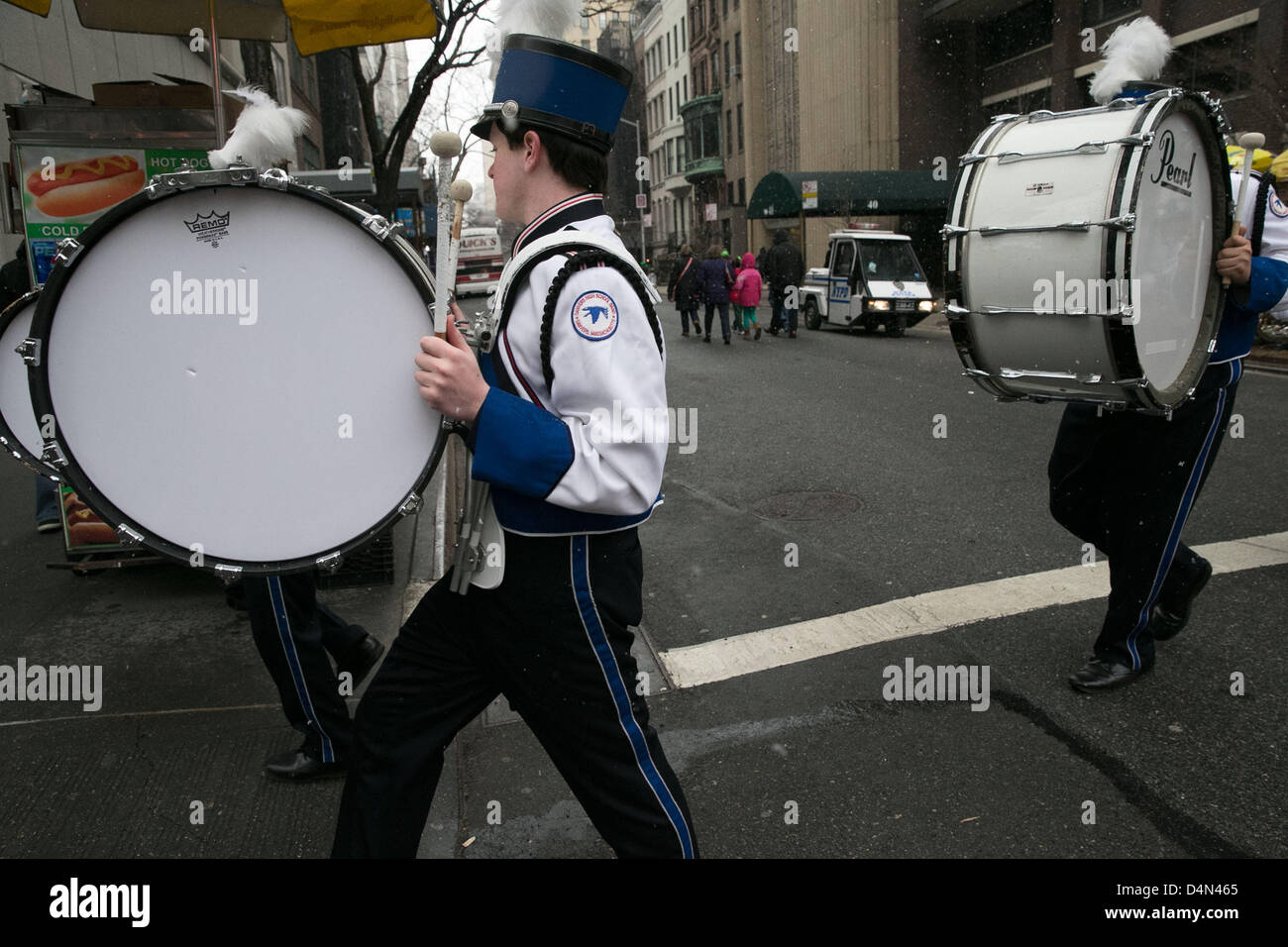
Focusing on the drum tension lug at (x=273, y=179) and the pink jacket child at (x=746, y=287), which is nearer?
the drum tension lug at (x=273, y=179)

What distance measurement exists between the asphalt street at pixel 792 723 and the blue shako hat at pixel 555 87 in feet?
3.03

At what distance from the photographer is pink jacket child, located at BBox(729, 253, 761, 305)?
1886cm

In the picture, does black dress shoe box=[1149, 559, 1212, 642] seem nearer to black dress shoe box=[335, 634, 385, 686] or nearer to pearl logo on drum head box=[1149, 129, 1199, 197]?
pearl logo on drum head box=[1149, 129, 1199, 197]

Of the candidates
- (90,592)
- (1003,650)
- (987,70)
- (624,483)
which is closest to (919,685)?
(1003,650)

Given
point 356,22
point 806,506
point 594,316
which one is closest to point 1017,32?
point 806,506

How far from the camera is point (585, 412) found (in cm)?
187

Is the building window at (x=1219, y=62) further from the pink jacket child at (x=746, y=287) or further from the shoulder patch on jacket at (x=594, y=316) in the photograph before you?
the shoulder patch on jacket at (x=594, y=316)

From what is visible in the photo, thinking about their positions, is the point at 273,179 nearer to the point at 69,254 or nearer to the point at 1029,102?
the point at 69,254

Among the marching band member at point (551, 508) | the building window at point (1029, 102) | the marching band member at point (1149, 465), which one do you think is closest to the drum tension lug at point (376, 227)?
the marching band member at point (551, 508)

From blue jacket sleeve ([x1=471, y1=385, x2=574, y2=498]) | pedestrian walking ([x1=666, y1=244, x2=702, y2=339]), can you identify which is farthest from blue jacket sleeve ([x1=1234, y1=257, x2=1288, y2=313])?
pedestrian walking ([x1=666, y1=244, x2=702, y2=339])

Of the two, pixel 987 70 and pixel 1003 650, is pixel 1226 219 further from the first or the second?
pixel 987 70

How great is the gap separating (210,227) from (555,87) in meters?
0.72

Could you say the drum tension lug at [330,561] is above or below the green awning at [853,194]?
below

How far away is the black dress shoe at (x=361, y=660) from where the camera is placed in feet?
11.8
